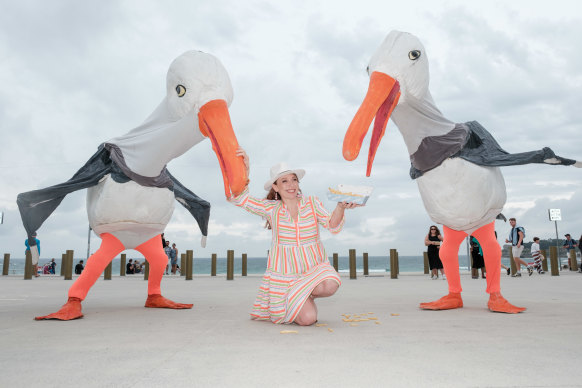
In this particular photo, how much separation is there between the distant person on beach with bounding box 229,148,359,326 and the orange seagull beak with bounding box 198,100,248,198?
9cm

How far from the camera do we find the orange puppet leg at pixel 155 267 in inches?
182

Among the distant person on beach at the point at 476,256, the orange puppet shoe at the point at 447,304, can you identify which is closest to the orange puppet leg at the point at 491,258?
the orange puppet shoe at the point at 447,304

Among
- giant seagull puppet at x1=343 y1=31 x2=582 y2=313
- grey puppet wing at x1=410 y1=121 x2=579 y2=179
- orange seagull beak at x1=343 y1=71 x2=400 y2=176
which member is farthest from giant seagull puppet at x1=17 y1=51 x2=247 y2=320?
grey puppet wing at x1=410 y1=121 x2=579 y2=179

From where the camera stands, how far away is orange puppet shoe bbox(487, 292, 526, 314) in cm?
407

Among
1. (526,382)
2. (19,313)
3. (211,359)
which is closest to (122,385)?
(211,359)

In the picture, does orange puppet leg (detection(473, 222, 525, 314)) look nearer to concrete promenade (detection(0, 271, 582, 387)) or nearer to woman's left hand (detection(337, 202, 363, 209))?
concrete promenade (detection(0, 271, 582, 387))

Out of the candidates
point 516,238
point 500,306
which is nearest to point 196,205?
point 500,306

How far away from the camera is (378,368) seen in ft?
6.68

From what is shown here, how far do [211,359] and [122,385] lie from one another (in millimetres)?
538

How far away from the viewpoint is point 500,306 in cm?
412

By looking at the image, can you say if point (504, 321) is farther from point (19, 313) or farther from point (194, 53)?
point (19, 313)

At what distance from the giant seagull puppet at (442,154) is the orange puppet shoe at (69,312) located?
2.83 meters

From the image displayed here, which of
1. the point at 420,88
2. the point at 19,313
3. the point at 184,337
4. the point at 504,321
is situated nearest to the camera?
the point at 184,337

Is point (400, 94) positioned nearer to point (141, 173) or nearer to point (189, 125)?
point (189, 125)
